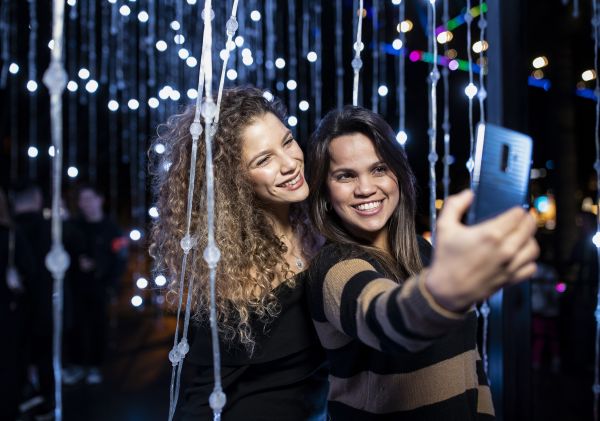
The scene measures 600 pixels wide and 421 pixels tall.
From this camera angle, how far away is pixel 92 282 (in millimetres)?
4289

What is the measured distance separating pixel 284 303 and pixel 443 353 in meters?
0.40

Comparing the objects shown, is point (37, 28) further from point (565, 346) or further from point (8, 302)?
point (565, 346)

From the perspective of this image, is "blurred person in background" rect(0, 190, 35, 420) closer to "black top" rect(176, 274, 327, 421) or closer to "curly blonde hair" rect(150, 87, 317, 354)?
"curly blonde hair" rect(150, 87, 317, 354)

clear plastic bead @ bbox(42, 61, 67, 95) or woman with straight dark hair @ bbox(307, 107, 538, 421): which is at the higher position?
clear plastic bead @ bbox(42, 61, 67, 95)

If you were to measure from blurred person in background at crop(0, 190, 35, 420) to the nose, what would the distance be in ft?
8.16

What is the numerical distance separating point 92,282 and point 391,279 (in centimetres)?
358

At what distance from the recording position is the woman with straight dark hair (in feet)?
2.27

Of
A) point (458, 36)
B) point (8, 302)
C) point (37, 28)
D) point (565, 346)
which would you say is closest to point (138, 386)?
point (8, 302)

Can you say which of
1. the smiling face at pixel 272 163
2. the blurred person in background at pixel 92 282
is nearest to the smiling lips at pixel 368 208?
the smiling face at pixel 272 163

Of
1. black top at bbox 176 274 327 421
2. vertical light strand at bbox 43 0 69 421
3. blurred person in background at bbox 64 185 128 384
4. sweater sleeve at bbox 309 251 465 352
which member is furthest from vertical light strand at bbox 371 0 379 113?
blurred person in background at bbox 64 185 128 384

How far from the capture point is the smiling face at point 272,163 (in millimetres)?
1365

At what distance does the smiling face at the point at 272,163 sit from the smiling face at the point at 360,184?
0.09 m

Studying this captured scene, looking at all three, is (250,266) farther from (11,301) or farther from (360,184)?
(11,301)

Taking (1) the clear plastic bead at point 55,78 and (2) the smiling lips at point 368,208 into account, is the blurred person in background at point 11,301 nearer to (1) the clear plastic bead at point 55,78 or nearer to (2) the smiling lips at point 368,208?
(2) the smiling lips at point 368,208
